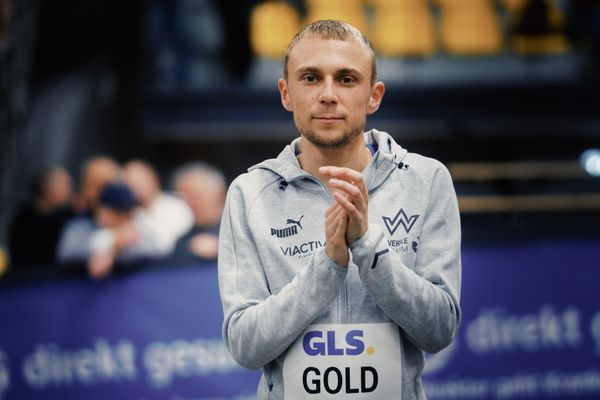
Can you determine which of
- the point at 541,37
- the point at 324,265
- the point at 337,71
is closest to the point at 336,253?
the point at 324,265

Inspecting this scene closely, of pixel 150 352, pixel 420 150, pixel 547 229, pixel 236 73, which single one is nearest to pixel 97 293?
pixel 150 352

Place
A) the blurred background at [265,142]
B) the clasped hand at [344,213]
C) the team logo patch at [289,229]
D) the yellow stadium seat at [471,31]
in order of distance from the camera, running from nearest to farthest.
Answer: the clasped hand at [344,213] → the team logo patch at [289,229] → the blurred background at [265,142] → the yellow stadium seat at [471,31]

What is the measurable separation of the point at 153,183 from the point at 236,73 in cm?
102

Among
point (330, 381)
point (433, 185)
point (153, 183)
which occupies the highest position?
point (153, 183)

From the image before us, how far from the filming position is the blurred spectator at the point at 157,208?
20.1ft

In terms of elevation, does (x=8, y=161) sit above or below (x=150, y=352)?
above

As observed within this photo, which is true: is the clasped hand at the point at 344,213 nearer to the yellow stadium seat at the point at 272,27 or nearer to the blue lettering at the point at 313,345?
the blue lettering at the point at 313,345

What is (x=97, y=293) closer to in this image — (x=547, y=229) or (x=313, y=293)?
(x=547, y=229)

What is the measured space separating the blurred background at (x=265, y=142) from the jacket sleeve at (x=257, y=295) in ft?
12.1

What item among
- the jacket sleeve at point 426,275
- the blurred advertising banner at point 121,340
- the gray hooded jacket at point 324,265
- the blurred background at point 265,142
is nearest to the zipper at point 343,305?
the gray hooded jacket at point 324,265

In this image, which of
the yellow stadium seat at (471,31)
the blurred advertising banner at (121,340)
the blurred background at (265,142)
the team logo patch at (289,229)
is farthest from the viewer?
the yellow stadium seat at (471,31)

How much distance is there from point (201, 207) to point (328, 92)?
158 inches

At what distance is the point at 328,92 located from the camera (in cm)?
222

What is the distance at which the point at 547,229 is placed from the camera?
638 centimetres
